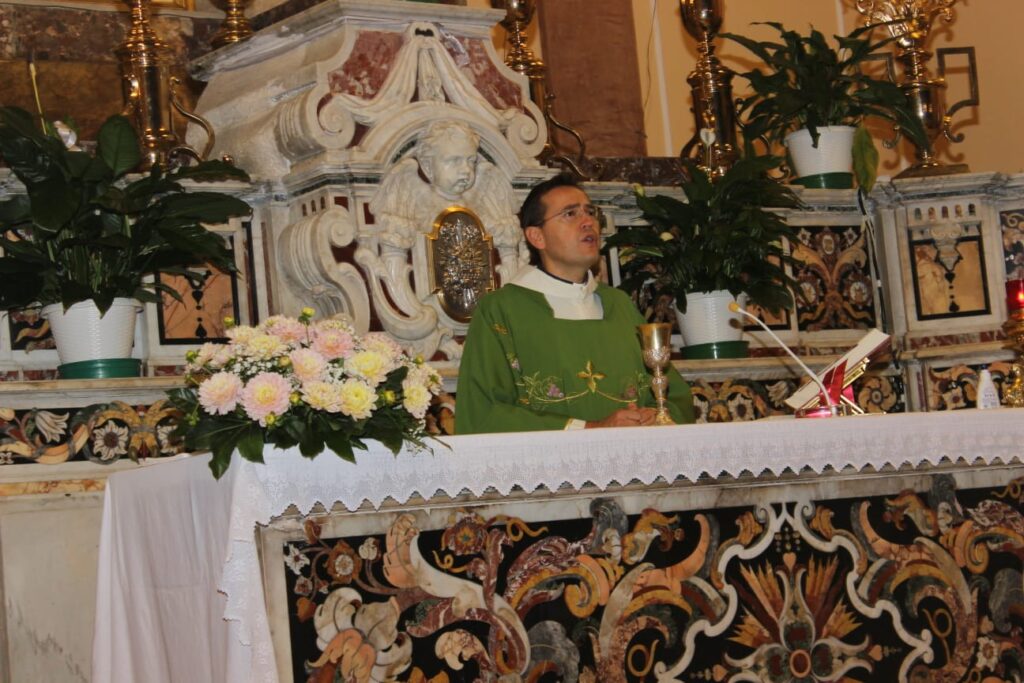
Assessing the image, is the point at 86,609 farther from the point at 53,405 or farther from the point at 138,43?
the point at 138,43

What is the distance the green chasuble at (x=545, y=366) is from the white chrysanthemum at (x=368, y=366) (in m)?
1.12

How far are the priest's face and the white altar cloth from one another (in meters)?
1.14

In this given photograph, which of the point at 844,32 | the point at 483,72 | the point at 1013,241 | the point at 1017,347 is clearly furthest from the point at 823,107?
the point at 844,32

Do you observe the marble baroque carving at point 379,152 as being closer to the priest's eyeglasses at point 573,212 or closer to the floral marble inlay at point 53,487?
the priest's eyeglasses at point 573,212

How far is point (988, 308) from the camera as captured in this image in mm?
7832

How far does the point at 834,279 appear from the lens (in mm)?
7863

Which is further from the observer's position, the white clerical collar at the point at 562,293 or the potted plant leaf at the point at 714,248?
the potted plant leaf at the point at 714,248

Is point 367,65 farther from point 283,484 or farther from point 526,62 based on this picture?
point 283,484

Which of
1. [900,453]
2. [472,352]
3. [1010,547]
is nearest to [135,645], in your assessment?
[472,352]

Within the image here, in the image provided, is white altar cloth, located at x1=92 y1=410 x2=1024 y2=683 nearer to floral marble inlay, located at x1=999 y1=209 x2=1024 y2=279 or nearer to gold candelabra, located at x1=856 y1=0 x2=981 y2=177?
floral marble inlay, located at x1=999 y1=209 x2=1024 y2=279

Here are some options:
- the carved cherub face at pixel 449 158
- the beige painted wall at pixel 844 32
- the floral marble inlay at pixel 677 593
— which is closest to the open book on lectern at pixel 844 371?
the floral marble inlay at pixel 677 593

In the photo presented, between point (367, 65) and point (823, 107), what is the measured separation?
2.14 metres

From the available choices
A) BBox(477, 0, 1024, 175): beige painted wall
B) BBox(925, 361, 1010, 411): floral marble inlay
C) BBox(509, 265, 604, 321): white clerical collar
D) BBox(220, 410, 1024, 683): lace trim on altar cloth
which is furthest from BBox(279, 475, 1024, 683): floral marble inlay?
BBox(477, 0, 1024, 175): beige painted wall

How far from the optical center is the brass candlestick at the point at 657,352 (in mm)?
5512
